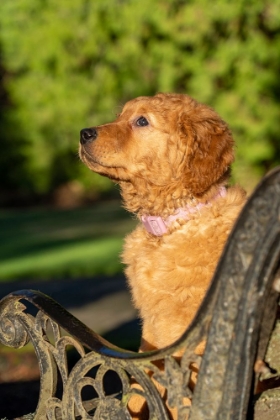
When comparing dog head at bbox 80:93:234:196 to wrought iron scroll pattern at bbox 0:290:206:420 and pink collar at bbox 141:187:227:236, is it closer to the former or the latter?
pink collar at bbox 141:187:227:236

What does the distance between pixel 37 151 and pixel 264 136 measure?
8.46 m

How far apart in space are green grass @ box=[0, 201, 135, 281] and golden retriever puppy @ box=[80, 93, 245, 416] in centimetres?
637

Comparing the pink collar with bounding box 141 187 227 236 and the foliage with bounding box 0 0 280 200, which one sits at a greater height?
the foliage with bounding box 0 0 280 200

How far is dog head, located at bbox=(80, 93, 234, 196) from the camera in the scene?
4.04 m

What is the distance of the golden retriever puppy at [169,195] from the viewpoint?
11.6ft

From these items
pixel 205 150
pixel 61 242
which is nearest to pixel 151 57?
pixel 61 242

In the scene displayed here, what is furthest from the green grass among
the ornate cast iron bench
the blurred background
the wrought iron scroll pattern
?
the ornate cast iron bench

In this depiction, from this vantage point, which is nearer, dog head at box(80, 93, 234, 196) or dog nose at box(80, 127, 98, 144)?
dog head at box(80, 93, 234, 196)

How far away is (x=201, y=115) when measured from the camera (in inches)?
166

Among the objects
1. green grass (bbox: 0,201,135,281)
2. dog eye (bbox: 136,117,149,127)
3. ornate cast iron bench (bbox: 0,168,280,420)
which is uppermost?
green grass (bbox: 0,201,135,281)

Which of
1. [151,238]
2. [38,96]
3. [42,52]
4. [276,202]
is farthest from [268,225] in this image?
[38,96]

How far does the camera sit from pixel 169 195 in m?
4.16

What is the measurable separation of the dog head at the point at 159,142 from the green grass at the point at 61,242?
6336mm

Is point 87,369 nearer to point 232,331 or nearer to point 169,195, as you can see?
point 232,331
